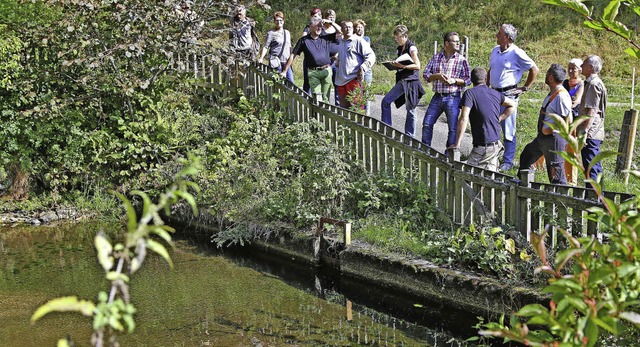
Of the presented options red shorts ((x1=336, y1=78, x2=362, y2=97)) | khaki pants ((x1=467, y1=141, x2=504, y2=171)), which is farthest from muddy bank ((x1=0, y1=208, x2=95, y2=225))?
khaki pants ((x1=467, y1=141, x2=504, y2=171))

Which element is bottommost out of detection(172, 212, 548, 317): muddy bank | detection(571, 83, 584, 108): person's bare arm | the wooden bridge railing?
detection(172, 212, 548, 317): muddy bank

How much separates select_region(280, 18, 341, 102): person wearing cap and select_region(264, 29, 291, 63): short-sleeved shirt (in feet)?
4.17

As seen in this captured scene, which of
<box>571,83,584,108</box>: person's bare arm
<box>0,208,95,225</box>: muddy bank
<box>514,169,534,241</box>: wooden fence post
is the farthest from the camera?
<box>0,208,95,225</box>: muddy bank

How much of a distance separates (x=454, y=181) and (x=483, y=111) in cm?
88

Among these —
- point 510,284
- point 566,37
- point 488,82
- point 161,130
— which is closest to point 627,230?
point 510,284

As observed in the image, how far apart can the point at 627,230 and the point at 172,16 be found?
10226 mm

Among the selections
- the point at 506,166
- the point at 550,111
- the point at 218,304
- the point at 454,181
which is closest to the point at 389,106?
the point at 506,166

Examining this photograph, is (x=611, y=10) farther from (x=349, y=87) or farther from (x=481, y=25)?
(x=481, y=25)

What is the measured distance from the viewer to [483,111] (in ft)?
29.4

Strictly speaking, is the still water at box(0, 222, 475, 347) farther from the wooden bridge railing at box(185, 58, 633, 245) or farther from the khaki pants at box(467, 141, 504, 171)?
the khaki pants at box(467, 141, 504, 171)

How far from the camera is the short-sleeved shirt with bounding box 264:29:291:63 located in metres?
13.6

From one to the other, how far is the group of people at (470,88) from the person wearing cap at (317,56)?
0.02 m

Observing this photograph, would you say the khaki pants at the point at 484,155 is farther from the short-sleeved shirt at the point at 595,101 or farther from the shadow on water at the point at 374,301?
the shadow on water at the point at 374,301

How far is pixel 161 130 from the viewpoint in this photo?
1220cm
